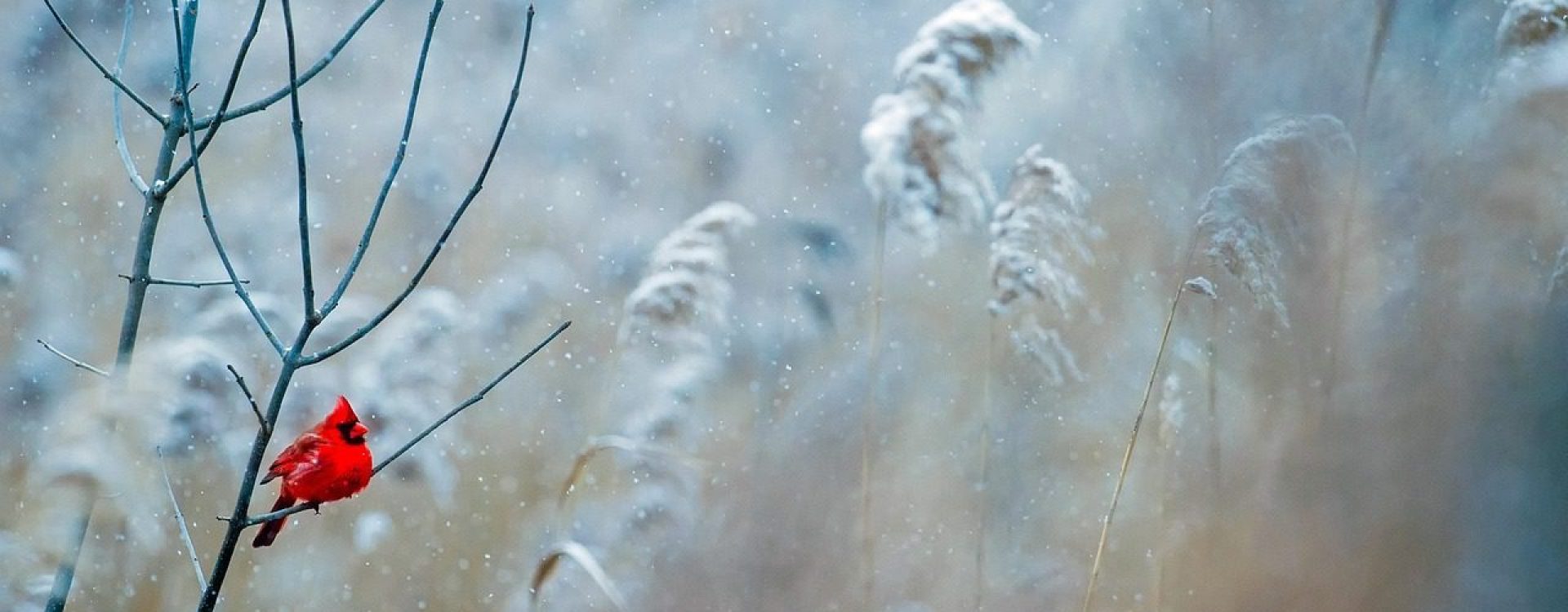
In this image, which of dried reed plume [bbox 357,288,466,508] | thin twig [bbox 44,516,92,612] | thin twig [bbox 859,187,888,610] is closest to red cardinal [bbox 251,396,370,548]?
thin twig [bbox 44,516,92,612]

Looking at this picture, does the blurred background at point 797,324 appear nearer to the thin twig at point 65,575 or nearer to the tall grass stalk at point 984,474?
the tall grass stalk at point 984,474

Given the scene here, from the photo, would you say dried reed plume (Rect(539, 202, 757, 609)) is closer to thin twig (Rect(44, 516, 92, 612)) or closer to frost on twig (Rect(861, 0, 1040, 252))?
frost on twig (Rect(861, 0, 1040, 252))

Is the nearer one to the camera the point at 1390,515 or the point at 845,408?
the point at 845,408

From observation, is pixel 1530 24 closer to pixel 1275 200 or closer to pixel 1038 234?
pixel 1275 200

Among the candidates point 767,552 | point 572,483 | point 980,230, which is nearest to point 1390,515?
point 980,230

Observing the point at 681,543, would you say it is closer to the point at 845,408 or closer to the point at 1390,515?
the point at 845,408

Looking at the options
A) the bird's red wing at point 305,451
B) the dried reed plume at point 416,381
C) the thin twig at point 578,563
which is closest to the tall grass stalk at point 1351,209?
the thin twig at point 578,563

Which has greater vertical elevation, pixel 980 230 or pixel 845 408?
pixel 980 230

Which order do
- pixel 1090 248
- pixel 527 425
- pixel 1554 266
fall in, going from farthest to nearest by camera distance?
pixel 1554 266 < pixel 1090 248 < pixel 527 425
